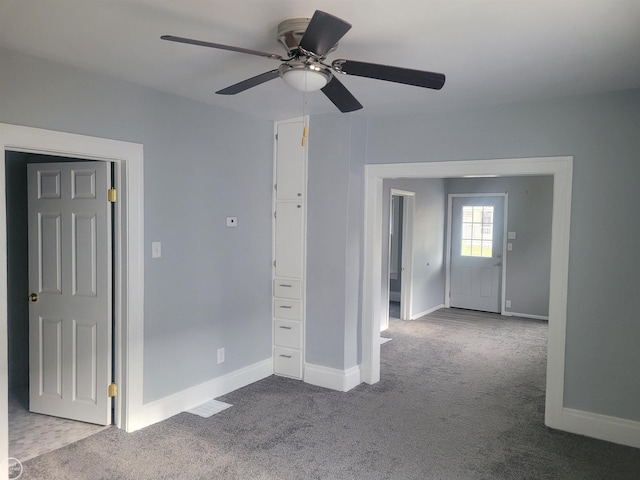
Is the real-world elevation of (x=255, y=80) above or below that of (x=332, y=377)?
above

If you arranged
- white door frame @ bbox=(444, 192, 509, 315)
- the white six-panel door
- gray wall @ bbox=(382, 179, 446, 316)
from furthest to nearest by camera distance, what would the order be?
white door frame @ bbox=(444, 192, 509, 315), gray wall @ bbox=(382, 179, 446, 316), the white six-panel door

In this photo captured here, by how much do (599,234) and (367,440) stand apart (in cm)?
216

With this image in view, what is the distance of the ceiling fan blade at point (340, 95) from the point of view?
237 centimetres

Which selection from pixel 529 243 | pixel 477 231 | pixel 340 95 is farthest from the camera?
pixel 477 231

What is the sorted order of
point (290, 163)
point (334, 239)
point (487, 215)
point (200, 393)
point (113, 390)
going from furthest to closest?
point (487, 215) < point (290, 163) < point (334, 239) < point (200, 393) < point (113, 390)

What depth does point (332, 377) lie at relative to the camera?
4262 millimetres

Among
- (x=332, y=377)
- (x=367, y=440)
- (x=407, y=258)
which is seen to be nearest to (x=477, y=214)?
(x=407, y=258)

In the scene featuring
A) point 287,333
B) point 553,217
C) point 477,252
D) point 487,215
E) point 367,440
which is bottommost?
point 367,440

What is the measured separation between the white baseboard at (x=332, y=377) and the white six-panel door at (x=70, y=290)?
1723 mm

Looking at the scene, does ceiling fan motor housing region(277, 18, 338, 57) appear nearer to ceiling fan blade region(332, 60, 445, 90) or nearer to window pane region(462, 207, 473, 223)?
ceiling fan blade region(332, 60, 445, 90)

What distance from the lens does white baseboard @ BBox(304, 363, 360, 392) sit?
422 centimetres

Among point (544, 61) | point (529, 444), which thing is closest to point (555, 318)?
point (529, 444)

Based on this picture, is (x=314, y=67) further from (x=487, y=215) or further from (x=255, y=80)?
(x=487, y=215)

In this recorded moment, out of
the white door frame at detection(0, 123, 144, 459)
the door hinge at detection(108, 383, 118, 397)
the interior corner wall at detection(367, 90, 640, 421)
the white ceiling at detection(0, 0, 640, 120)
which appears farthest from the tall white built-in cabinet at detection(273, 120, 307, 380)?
the interior corner wall at detection(367, 90, 640, 421)
